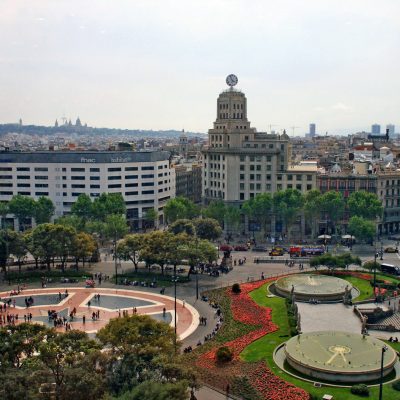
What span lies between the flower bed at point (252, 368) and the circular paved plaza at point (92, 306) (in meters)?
6.92

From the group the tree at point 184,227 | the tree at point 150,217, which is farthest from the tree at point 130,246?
the tree at point 150,217

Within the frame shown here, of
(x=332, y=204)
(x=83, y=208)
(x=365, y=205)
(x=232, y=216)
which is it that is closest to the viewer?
(x=332, y=204)

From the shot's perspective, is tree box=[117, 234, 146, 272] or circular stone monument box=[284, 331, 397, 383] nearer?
circular stone monument box=[284, 331, 397, 383]

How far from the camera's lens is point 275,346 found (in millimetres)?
58031

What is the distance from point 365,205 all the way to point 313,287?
148 ft

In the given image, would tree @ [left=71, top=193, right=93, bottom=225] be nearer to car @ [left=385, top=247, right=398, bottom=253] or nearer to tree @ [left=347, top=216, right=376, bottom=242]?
tree @ [left=347, top=216, right=376, bottom=242]

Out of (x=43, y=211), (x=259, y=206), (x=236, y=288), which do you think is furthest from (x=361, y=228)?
(x=43, y=211)

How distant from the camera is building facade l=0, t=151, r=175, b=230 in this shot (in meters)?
141

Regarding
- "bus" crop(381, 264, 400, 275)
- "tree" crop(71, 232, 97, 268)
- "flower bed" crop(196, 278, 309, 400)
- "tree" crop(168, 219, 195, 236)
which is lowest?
"flower bed" crop(196, 278, 309, 400)

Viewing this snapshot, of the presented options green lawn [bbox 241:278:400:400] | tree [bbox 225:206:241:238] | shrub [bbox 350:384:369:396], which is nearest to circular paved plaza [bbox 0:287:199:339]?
green lawn [bbox 241:278:400:400]

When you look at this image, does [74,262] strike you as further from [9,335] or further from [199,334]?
[9,335]

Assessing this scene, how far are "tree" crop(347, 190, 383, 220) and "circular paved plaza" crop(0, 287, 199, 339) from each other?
56.2 metres

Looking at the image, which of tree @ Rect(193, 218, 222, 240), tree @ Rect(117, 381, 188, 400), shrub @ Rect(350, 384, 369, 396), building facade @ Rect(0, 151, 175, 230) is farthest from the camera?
building facade @ Rect(0, 151, 175, 230)

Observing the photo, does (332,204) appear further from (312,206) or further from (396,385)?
(396,385)
